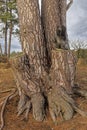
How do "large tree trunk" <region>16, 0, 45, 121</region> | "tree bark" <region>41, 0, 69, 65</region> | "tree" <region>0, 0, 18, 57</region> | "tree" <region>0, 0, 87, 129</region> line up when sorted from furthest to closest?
"tree" <region>0, 0, 18, 57</region> < "tree bark" <region>41, 0, 69, 65</region> < "large tree trunk" <region>16, 0, 45, 121</region> < "tree" <region>0, 0, 87, 129</region>

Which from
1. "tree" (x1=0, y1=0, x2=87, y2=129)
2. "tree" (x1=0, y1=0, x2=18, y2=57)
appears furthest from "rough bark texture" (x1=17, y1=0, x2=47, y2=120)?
"tree" (x1=0, y1=0, x2=18, y2=57)

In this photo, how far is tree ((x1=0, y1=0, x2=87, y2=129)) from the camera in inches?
351

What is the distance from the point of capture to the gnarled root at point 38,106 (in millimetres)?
8766

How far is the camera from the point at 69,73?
9.27m

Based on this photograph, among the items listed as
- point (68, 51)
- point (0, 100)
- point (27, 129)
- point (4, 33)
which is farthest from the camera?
point (4, 33)

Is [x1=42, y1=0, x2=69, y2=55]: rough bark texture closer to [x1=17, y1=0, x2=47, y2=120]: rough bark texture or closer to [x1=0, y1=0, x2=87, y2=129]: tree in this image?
[x1=0, y1=0, x2=87, y2=129]: tree

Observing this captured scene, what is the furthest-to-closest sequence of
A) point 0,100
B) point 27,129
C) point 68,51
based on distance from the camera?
point 0,100 → point 68,51 → point 27,129

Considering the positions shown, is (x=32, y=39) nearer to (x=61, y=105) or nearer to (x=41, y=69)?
(x=41, y=69)

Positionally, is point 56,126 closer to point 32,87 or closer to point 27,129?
point 27,129

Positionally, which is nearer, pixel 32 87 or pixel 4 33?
pixel 32 87

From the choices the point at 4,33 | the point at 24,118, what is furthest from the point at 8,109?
the point at 4,33

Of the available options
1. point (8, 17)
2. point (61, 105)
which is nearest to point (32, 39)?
point (61, 105)

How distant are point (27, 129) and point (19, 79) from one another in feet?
5.02

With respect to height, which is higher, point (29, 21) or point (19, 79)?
point (29, 21)
